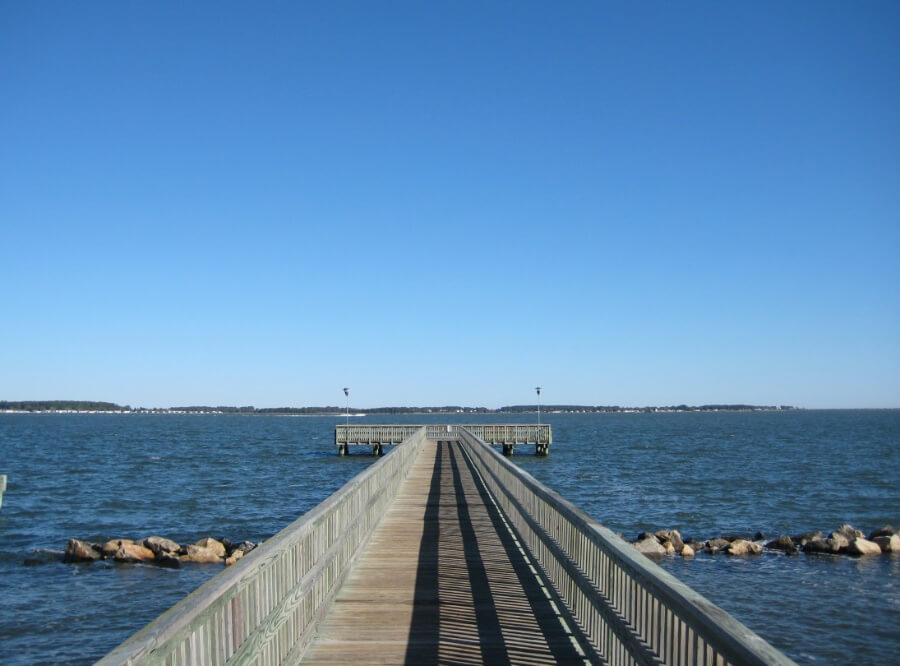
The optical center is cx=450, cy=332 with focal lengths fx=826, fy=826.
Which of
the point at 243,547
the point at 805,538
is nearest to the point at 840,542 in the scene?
the point at 805,538

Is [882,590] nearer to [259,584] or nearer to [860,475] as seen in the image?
[259,584]

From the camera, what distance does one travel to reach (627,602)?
18.3 ft


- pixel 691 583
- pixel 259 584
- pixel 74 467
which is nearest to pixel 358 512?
pixel 259 584

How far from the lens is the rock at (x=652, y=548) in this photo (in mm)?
22078

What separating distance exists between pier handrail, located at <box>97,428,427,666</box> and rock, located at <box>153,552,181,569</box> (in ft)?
41.3

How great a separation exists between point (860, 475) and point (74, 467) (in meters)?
51.9

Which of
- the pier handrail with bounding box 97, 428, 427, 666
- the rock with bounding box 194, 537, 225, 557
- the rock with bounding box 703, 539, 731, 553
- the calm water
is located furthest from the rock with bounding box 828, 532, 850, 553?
Answer: the pier handrail with bounding box 97, 428, 427, 666

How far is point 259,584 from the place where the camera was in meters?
5.37

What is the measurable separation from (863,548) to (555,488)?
17.5m

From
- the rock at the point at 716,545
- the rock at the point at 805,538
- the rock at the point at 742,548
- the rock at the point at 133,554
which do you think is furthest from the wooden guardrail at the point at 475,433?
the rock at the point at 133,554

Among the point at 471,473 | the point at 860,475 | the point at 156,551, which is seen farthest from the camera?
the point at 860,475

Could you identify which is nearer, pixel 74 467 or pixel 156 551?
pixel 156 551

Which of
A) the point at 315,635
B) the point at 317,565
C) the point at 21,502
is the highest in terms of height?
the point at 317,565

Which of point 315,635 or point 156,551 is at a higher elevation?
point 315,635
